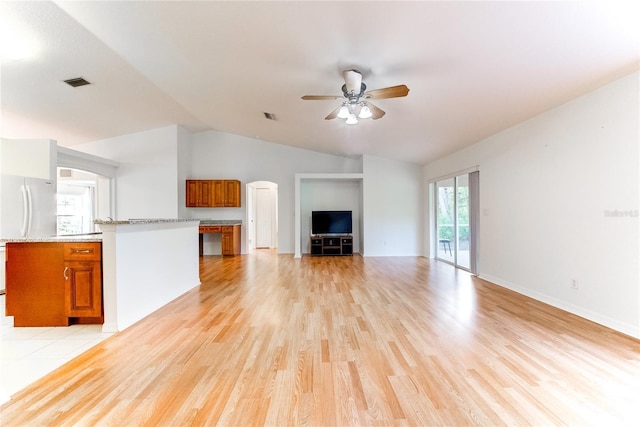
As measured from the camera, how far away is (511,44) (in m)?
2.32

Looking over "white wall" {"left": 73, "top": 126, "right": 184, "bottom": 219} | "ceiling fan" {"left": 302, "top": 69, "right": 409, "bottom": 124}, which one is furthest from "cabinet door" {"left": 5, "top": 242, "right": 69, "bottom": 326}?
"white wall" {"left": 73, "top": 126, "right": 184, "bottom": 219}

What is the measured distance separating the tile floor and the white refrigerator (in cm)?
178

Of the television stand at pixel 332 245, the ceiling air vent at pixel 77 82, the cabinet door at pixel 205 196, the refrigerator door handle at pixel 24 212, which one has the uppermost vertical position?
the ceiling air vent at pixel 77 82

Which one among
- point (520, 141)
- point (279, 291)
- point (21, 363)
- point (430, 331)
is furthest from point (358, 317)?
point (520, 141)

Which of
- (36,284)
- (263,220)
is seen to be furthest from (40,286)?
(263,220)

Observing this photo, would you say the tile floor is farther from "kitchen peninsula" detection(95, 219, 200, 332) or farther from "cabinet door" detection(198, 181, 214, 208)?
"cabinet door" detection(198, 181, 214, 208)

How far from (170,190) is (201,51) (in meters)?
4.83

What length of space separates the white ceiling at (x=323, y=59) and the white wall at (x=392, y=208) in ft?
6.09

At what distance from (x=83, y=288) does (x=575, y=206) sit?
5.37 metres

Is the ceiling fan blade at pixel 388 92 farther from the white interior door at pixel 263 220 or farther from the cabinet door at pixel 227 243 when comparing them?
the white interior door at pixel 263 220

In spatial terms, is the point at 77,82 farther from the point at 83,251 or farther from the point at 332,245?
the point at 332,245

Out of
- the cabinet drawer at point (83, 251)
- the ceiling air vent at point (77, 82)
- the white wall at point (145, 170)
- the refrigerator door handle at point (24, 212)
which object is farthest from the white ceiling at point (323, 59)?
the cabinet drawer at point (83, 251)

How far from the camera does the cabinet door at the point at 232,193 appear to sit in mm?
7867

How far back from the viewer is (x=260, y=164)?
27.0 ft
